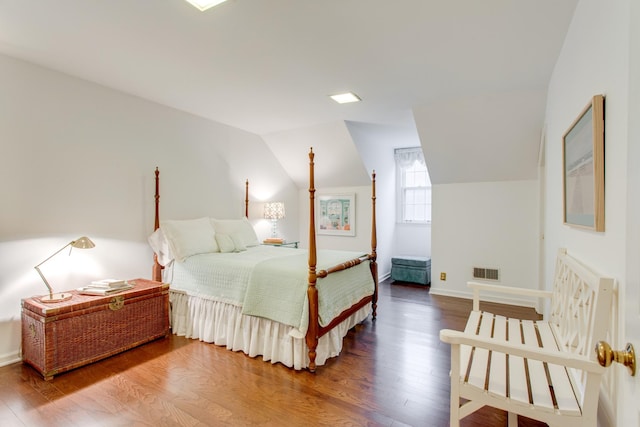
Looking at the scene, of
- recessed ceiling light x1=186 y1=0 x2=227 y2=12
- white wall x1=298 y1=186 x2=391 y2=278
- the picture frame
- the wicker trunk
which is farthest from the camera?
white wall x1=298 y1=186 x2=391 y2=278

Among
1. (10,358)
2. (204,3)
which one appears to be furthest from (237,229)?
(204,3)

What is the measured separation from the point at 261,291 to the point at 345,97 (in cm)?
220

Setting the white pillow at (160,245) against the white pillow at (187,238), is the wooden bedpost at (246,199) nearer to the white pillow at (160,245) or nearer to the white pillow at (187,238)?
the white pillow at (187,238)

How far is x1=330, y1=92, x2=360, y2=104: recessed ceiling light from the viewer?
10.9 feet

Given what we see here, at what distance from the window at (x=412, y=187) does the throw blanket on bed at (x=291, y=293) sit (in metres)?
3.40

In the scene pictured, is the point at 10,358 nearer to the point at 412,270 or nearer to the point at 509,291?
the point at 509,291

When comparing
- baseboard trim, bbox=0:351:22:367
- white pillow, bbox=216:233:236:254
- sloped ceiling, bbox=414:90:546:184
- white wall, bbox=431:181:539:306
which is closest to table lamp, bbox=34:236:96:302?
baseboard trim, bbox=0:351:22:367

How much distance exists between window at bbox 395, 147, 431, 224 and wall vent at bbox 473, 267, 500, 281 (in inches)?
59.0

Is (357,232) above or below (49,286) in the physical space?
above

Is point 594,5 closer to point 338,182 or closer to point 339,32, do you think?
point 339,32

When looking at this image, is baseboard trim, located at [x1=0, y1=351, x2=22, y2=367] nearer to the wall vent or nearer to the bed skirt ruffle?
the bed skirt ruffle

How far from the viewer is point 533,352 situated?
4.30 feet

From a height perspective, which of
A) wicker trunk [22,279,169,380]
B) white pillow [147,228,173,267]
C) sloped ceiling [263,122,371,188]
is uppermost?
sloped ceiling [263,122,371,188]

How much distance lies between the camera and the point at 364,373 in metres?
2.43
